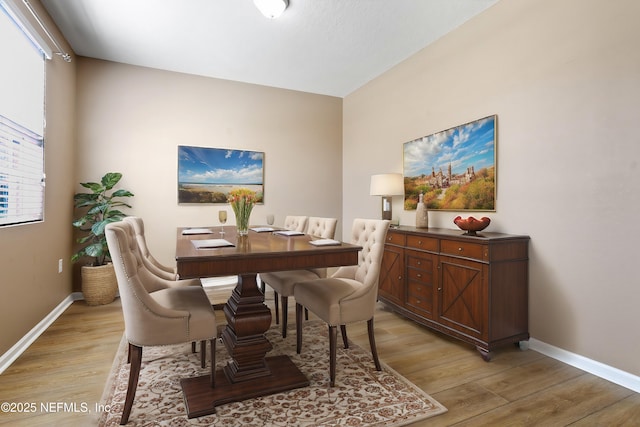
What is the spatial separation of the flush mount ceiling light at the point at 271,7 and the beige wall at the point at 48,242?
189 centimetres

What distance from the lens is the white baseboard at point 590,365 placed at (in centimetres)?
206

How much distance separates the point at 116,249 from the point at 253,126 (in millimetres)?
3556

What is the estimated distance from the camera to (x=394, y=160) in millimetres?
4254

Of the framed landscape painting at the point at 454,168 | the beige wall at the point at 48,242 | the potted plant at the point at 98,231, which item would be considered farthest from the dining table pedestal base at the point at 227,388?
the potted plant at the point at 98,231

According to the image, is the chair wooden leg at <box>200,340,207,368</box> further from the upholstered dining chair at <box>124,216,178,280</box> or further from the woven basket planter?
the woven basket planter

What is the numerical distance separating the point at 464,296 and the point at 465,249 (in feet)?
1.21

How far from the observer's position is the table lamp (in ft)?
12.5

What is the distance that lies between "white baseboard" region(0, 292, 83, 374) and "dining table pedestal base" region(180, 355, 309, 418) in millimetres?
1305

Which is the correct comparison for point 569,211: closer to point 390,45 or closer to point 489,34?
point 489,34

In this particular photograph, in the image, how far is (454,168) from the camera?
3.34 meters

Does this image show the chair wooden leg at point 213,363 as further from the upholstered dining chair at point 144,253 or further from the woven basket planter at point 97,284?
the woven basket planter at point 97,284

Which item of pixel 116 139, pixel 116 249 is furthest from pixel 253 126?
pixel 116 249

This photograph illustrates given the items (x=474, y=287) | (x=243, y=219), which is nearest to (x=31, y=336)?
(x=243, y=219)

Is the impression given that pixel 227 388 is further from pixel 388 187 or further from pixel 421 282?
pixel 388 187
